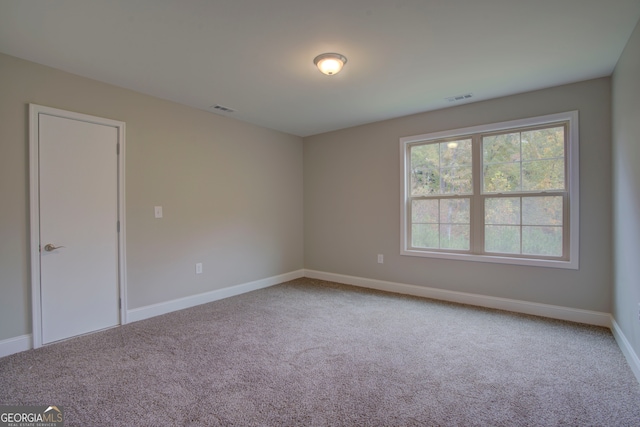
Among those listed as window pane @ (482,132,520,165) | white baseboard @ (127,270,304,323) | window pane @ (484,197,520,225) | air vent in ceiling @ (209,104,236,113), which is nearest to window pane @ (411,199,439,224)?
window pane @ (484,197,520,225)

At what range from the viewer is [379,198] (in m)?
4.69

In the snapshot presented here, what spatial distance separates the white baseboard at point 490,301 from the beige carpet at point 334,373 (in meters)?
0.15

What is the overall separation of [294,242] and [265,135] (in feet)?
6.20

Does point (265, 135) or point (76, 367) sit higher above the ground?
point (265, 135)

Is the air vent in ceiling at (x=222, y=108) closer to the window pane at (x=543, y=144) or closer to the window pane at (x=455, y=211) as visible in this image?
the window pane at (x=455, y=211)

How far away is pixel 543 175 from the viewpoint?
3.49m

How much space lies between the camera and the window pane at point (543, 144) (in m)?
3.41

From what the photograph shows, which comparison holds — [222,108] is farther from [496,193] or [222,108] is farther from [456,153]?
[496,193]

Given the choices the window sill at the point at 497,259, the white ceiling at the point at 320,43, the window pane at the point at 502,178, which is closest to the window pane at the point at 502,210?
the window pane at the point at 502,178

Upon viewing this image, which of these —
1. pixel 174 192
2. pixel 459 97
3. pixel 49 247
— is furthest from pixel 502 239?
pixel 49 247

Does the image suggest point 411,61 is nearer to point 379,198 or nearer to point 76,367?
point 379,198

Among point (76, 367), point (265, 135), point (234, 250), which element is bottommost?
point (76, 367)

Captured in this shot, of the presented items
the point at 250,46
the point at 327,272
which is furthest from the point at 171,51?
the point at 327,272

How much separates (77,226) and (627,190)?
491cm
